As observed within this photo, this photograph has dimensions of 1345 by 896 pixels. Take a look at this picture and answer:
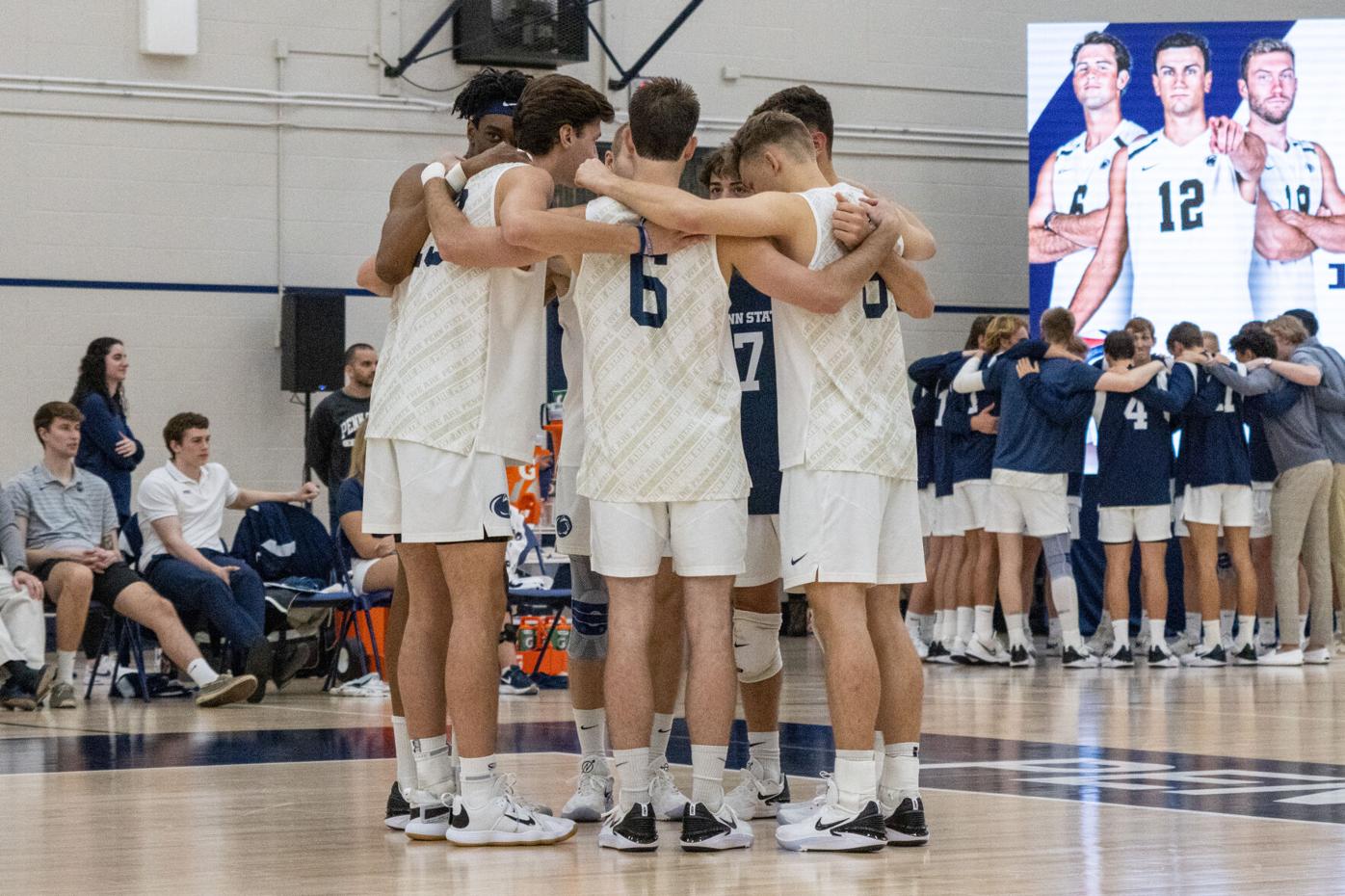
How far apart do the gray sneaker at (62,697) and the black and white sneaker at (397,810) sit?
3855mm

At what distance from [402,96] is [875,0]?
3451 mm

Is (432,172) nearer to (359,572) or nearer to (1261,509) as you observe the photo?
(359,572)

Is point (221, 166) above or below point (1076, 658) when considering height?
above

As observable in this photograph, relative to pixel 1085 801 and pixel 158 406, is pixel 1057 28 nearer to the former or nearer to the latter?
pixel 158 406

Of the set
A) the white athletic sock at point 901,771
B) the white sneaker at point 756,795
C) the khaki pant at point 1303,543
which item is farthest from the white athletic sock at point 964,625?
the white athletic sock at point 901,771

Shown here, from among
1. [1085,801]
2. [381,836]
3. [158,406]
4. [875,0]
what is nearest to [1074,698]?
[1085,801]

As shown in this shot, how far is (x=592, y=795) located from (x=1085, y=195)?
8.24 metres

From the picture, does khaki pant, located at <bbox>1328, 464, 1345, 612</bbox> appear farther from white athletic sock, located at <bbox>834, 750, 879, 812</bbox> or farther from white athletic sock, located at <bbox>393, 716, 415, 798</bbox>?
white athletic sock, located at <bbox>393, 716, 415, 798</bbox>

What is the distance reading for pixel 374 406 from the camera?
3936 mm

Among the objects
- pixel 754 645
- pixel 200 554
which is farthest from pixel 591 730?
pixel 200 554

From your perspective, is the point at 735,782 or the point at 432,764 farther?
the point at 735,782

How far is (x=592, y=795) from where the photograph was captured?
4.17 m

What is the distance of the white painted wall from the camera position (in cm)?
1062

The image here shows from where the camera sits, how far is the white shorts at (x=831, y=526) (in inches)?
146
